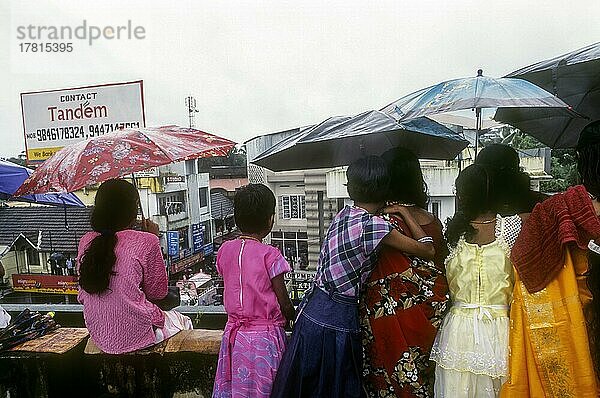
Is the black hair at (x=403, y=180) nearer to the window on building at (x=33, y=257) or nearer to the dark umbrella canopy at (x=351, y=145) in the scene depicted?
the dark umbrella canopy at (x=351, y=145)

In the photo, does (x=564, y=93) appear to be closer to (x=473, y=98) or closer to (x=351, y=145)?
(x=473, y=98)

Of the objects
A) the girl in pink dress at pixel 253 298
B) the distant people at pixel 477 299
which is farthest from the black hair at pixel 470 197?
the girl in pink dress at pixel 253 298

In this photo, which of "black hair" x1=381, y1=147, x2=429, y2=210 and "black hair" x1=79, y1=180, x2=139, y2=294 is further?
"black hair" x1=79, y1=180, x2=139, y2=294

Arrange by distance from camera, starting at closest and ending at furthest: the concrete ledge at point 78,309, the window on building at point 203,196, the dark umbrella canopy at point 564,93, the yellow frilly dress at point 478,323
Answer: the yellow frilly dress at point 478,323 → the dark umbrella canopy at point 564,93 → the concrete ledge at point 78,309 → the window on building at point 203,196

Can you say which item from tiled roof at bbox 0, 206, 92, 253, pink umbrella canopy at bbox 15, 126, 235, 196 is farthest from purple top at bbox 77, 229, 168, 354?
tiled roof at bbox 0, 206, 92, 253

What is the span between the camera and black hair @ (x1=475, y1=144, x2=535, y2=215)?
265 cm

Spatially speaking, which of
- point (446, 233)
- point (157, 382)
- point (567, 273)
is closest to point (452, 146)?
point (446, 233)

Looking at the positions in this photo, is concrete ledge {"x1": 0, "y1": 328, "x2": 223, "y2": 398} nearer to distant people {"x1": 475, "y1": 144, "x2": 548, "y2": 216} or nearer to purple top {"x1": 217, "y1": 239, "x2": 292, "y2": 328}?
purple top {"x1": 217, "y1": 239, "x2": 292, "y2": 328}

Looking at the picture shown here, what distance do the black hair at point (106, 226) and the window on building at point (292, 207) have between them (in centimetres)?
1754

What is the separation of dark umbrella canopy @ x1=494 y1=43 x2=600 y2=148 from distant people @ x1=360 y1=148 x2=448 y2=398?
4.73 ft

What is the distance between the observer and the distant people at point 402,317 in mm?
2273

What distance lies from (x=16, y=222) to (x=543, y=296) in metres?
23.7

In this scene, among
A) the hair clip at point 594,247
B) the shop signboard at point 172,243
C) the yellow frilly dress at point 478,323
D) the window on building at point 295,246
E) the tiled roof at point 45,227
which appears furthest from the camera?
the shop signboard at point 172,243

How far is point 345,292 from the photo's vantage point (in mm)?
2285
